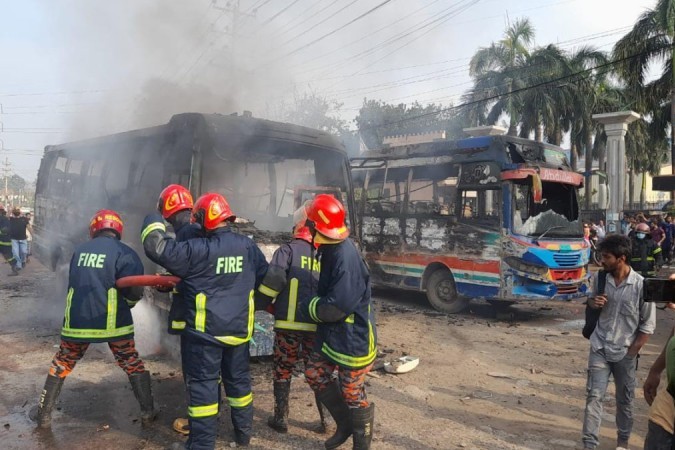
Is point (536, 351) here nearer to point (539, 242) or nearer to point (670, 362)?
point (539, 242)

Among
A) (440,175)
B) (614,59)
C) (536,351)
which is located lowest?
(536,351)

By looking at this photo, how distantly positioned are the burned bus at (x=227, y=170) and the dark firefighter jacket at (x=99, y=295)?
1.54 metres

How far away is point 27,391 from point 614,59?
23.5 m

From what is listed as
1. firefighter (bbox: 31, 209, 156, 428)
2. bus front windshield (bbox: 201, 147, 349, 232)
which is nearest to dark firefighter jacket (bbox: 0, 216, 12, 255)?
bus front windshield (bbox: 201, 147, 349, 232)

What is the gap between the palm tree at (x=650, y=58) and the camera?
779 inches

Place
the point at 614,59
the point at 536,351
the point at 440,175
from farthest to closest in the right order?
the point at 614,59 → the point at 440,175 → the point at 536,351

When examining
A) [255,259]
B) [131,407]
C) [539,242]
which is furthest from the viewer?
[539,242]

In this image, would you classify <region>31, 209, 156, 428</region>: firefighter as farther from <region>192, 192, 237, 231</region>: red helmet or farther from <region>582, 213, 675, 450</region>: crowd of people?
<region>582, 213, 675, 450</region>: crowd of people

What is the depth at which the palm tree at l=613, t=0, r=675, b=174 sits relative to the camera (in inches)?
779

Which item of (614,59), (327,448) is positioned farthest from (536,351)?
(614,59)

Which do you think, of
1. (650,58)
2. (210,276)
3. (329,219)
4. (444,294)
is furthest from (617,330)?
(650,58)

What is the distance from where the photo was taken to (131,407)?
14.8 ft

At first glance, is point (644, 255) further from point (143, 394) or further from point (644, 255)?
point (143, 394)

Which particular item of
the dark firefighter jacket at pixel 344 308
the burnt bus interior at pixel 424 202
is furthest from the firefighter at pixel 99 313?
the burnt bus interior at pixel 424 202
